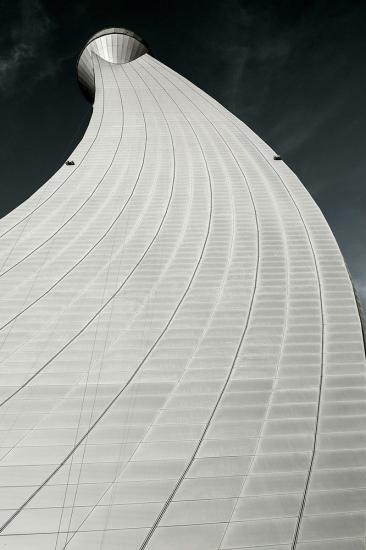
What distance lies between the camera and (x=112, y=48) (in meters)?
33.5

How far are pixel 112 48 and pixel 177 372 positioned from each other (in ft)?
121

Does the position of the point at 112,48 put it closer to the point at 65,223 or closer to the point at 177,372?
the point at 65,223

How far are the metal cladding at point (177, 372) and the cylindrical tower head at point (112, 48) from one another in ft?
81.8

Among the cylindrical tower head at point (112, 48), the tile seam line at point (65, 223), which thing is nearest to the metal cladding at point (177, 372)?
the tile seam line at point (65, 223)

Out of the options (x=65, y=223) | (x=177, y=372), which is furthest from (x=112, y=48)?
(x=177, y=372)

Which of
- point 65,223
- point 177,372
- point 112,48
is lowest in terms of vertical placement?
point 177,372

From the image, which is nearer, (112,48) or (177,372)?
(177,372)

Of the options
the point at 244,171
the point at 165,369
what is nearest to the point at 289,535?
the point at 165,369

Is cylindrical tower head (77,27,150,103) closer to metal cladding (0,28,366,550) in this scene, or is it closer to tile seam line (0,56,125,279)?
tile seam line (0,56,125,279)

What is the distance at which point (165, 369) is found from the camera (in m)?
8.27

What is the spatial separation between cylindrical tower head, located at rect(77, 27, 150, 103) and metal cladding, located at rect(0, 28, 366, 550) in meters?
24.9

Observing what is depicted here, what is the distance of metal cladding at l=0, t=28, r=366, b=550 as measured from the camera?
6.01 metres

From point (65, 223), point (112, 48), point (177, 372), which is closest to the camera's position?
point (177, 372)

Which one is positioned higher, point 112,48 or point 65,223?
point 112,48
